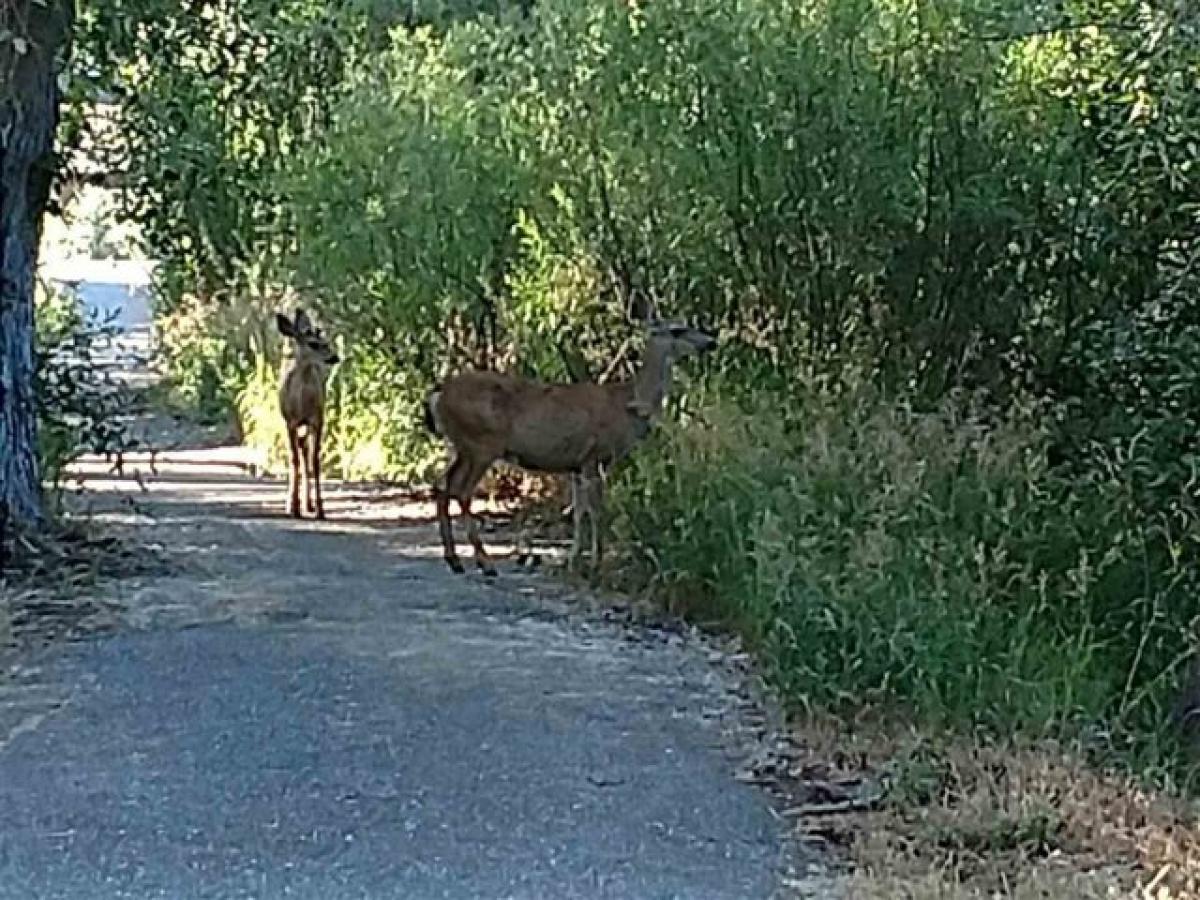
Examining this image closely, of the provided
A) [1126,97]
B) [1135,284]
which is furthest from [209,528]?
[1126,97]

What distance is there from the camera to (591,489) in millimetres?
13961

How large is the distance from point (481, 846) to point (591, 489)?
687 cm

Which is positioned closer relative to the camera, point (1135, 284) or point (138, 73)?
point (1135, 284)

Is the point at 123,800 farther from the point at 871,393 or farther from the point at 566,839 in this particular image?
the point at 871,393

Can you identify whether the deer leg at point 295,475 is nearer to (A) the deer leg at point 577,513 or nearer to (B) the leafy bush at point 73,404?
(B) the leafy bush at point 73,404

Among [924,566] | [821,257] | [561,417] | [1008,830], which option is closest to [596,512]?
[561,417]

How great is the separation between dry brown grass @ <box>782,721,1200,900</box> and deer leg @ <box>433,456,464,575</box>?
5928 mm

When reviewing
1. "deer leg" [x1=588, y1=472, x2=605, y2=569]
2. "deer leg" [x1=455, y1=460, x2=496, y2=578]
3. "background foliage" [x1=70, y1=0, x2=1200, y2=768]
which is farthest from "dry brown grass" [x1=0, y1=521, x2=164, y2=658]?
"deer leg" [x1=588, y1=472, x2=605, y2=569]

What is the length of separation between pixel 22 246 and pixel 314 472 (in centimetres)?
409

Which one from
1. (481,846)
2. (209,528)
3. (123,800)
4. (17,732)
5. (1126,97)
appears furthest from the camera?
(209,528)

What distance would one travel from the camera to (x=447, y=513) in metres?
14.2

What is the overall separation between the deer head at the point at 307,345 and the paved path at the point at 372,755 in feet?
16.4

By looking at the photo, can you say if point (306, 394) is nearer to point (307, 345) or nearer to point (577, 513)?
point (307, 345)

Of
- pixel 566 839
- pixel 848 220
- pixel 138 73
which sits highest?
pixel 138 73
